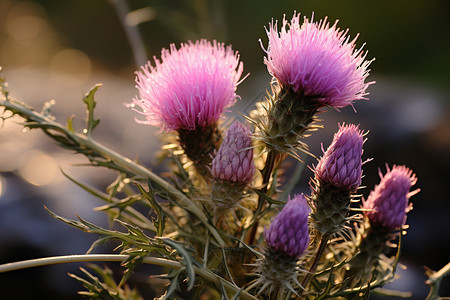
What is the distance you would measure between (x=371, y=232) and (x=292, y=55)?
13.2 inches

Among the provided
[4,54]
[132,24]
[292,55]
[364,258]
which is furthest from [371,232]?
[4,54]

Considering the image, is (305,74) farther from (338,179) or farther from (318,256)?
(318,256)

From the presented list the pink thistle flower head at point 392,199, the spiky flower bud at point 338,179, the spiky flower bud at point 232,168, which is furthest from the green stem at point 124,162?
the pink thistle flower head at point 392,199

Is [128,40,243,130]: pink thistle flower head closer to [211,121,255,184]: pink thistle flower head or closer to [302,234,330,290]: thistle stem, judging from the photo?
[211,121,255,184]: pink thistle flower head

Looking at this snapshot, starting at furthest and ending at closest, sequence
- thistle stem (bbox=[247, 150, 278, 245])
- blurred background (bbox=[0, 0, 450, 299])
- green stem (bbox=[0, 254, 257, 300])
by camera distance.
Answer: blurred background (bbox=[0, 0, 450, 299]), thistle stem (bbox=[247, 150, 278, 245]), green stem (bbox=[0, 254, 257, 300])

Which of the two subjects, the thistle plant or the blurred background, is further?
the blurred background

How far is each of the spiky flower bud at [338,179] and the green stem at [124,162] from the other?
163 millimetres

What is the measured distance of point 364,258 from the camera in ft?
2.40

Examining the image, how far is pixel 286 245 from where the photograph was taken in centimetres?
59

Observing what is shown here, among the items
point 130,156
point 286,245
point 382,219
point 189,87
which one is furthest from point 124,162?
point 130,156

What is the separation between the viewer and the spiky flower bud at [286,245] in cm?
59

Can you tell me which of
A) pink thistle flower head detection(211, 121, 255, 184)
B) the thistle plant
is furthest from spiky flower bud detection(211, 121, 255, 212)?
the thistle plant

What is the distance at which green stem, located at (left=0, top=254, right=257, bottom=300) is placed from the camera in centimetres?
55

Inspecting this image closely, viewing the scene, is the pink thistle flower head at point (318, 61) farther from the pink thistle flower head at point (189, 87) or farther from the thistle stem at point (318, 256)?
the thistle stem at point (318, 256)
